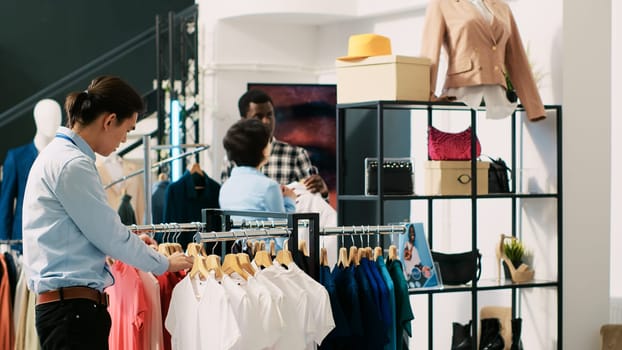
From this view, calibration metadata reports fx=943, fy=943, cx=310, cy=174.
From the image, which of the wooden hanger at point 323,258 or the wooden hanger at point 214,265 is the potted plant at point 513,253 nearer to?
the wooden hanger at point 323,258

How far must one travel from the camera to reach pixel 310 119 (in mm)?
7828

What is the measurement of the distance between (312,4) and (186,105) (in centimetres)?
139

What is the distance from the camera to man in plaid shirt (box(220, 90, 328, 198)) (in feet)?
23.2

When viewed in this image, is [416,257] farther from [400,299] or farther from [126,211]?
[126,211]

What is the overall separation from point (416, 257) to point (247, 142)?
1.05m

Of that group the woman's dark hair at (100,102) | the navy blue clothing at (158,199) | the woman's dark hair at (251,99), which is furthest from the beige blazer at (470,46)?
the woman's dark hair at (251,99)

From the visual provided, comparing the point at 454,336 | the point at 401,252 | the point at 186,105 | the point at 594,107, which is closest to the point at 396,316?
the point at 401,252

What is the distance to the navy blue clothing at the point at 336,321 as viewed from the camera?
11.8ft

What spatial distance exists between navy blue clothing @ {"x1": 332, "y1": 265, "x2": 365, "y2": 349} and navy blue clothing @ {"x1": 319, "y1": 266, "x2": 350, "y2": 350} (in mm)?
20

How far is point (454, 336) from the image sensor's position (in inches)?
205

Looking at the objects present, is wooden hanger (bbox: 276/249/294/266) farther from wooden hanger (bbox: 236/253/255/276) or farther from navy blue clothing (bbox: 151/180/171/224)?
navy blue clothing (bbox: 151/180/171/224)

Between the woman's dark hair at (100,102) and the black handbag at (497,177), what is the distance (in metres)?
→ 2.55

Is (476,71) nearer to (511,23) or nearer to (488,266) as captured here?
(511,23)

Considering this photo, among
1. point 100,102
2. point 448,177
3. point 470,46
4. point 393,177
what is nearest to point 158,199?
point 393,177
